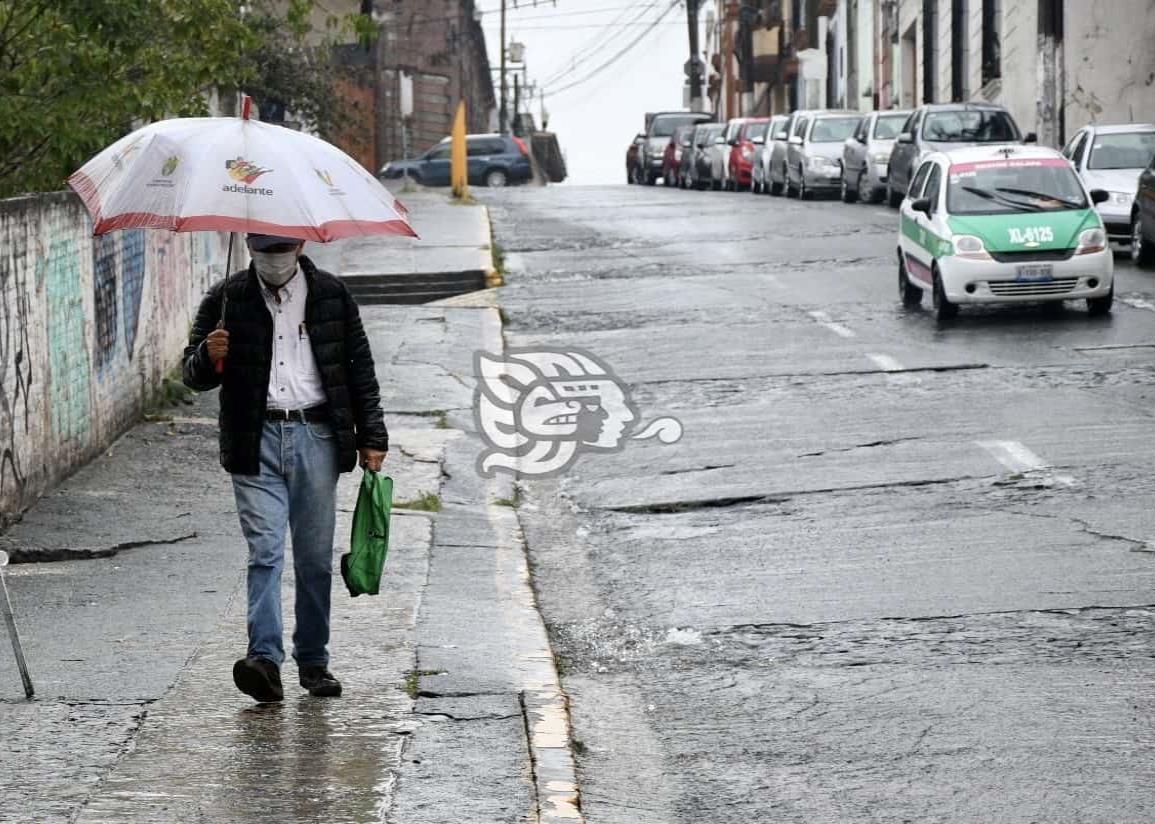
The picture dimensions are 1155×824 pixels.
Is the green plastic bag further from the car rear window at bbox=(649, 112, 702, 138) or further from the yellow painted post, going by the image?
the car rear window at bbox=(649, 112, 702, 138)

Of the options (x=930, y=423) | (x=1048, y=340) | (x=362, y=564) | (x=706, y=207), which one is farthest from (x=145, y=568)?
(x=706, y=207)

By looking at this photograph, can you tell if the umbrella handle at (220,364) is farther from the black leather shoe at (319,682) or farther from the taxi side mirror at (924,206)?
the taxi side mirror at (924,206)

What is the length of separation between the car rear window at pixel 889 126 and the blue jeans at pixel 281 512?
3183 cm

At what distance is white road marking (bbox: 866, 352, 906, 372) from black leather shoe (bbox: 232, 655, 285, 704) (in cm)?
1024

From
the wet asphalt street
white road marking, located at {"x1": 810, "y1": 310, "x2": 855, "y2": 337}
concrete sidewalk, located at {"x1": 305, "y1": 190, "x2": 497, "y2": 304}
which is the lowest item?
the wet asphalt street

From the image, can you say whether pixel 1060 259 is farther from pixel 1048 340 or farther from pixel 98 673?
pixel 98 673

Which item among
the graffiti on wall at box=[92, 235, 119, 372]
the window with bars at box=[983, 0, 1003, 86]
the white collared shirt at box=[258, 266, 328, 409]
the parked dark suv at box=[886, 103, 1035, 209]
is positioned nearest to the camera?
the white collared shirt at box=[258, 266, 328, 409]

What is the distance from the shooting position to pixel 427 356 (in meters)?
18.7

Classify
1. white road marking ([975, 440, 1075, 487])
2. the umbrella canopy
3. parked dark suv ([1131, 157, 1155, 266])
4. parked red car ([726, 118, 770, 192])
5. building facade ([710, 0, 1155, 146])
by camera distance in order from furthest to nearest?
1. parked red car ([726, 118, 770, 192])
2. building facade ([710, 0, 1155, 146])
3. parked dark suv ([1131, 157, 1155, 266])
4. white road marking ([975, 440, 1075, 487])
5. the umbrella canopy

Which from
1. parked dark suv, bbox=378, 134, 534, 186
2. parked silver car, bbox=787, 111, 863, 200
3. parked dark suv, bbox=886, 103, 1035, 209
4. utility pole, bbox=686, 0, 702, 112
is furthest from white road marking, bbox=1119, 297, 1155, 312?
utility pole, bbox=686, 0, 702, 112

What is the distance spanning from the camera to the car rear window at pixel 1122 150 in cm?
2697

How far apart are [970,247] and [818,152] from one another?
72.3 feet

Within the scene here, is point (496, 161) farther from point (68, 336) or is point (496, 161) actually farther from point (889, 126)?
point (68, 336)

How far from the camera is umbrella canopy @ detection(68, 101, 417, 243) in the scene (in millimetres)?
6914
